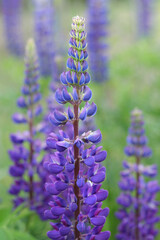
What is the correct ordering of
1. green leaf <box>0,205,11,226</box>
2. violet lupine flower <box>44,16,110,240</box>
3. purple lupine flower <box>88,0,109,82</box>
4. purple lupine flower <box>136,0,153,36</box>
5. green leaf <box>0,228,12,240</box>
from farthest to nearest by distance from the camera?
purple lupine flower <box>136,0,153,36</box> → purple lupine flower <box>88,0,109,82</box> → green leaf <box>0,205,11,226</box> → green leaf <box>0,228,12,240</box> → violet lupine flower <box>44,16,110,240</box>

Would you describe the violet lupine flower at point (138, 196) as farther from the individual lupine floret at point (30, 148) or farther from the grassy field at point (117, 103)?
the individual lupine floret at point (30, 148)

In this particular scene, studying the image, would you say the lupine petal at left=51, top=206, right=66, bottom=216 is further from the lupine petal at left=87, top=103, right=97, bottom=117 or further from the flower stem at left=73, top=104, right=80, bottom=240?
the lupine petal at left=87, top=103, right=97, bottom=117

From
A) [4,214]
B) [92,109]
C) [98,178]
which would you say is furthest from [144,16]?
[98,178]

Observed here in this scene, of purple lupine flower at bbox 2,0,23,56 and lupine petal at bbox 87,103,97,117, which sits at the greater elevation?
purple lupine flower at bbox 2,0,23,56

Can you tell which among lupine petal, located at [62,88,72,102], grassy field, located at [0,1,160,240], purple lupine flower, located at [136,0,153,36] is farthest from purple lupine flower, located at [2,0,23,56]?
lupine petal, located at [62,88,72,102]

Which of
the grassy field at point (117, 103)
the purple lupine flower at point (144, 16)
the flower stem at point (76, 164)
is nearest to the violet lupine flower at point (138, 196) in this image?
the grassy field at point (117, 103)

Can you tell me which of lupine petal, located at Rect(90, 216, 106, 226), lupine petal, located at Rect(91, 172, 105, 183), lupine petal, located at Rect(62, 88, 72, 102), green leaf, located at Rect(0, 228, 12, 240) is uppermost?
lupine petal, located at Rect(62, 88, 72, 102)

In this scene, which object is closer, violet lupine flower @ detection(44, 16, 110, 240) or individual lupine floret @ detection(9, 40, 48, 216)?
violet lupine flower @ detection(44, 16, 110, 240)
